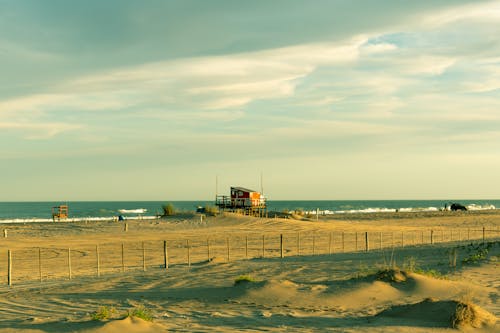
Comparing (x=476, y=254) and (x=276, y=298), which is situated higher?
(x=476, y=254)

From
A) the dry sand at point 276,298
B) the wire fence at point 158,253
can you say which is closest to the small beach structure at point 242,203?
the wire fence at point 158,253

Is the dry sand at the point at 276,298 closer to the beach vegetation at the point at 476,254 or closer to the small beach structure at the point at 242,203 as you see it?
the beach vegetation at the point at 476,254

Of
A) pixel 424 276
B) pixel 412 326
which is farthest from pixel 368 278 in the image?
pixel 412 326

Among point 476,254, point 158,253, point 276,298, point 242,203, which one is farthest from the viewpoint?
point 242,203

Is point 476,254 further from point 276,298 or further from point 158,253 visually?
point 158,253

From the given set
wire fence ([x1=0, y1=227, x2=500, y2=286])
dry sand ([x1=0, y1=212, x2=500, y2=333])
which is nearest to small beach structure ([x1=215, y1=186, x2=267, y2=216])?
wire fence ([x1=0, y1=227, x2=500, y2=286])

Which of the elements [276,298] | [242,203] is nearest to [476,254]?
[276,298]

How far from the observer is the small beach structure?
80.9 metres

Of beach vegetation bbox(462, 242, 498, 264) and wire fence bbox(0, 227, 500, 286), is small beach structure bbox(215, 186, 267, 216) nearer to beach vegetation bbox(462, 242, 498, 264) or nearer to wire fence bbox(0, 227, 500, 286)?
wire fence bbox(0, 227, 500, 286)

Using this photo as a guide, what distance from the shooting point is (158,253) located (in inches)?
1667

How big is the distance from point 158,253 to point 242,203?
130 ft

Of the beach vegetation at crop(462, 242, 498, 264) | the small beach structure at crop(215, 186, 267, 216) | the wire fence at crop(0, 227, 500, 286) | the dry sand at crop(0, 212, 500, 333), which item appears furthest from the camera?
the small beach structure at crop(215, 186, 267, 216)

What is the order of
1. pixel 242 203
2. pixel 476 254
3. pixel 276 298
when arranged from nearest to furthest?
1. pixel 276 298
2. pixel 476 254
3. pixel 242 203

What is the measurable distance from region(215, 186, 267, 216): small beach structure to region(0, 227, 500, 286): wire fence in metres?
22.9
